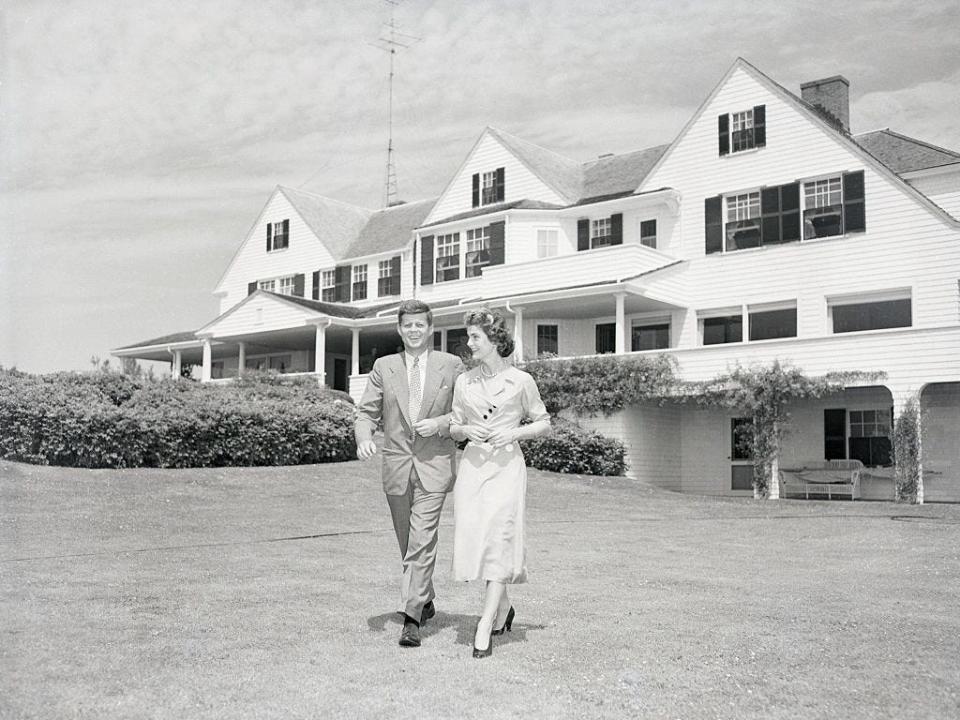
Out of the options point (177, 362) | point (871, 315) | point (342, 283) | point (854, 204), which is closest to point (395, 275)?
point (342, 283)

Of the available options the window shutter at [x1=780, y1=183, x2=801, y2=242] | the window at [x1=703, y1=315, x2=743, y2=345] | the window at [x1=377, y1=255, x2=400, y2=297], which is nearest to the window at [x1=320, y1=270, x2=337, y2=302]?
the window at [x1=377, y1=255, x2=400, y2=297]

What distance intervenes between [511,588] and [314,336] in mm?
26860

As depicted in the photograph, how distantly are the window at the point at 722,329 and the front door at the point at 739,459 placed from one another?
218 centimetres

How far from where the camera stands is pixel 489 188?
3188cm

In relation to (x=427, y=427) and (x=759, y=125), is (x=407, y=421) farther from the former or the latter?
(x=759, y=125)

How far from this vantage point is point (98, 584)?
285 inches

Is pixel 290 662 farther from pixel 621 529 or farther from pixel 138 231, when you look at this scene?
pixel 138 231

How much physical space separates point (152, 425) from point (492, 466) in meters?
13.1

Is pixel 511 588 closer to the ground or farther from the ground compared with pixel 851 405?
closer to the ground

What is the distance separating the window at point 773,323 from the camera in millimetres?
24531

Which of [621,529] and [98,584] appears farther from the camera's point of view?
[621,529]

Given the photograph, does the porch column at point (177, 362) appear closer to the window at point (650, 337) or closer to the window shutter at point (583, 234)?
the window shutter at point (583, 234)

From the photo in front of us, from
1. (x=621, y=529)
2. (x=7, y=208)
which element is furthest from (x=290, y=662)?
(x=621, y=529)

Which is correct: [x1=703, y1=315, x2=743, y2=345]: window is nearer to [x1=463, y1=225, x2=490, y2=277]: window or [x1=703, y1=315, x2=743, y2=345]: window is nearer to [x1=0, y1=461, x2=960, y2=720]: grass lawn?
[x1=463, y1=225, x2=490, y2=277]: window
